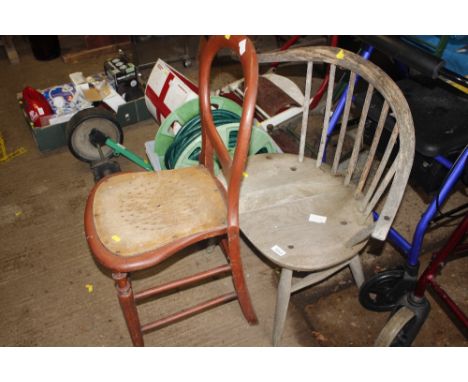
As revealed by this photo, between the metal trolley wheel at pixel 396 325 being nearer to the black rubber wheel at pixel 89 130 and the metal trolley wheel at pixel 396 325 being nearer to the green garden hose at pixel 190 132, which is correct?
the green garden hose at pixel 190 132

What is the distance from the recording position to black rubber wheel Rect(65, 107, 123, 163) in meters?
2.32

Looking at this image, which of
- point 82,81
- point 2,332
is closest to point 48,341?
point 2,332

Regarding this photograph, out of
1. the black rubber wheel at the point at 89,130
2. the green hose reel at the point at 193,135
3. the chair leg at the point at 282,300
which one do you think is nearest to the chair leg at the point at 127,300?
the chair leg at the point at 282,300

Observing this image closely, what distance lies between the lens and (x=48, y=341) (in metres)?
1.75

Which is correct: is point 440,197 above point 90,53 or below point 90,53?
above

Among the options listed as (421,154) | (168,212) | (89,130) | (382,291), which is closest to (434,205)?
(421,154)

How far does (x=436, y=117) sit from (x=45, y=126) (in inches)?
79.0

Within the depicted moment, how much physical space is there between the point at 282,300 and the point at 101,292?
0.84m

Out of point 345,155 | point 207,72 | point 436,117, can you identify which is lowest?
point 345,155

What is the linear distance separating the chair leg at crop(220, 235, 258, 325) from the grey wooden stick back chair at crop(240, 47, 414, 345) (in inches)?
2.6

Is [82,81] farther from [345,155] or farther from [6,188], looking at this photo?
[345,155]

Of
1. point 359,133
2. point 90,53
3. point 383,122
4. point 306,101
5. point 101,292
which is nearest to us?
point 383,122

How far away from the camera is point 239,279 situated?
1.56 meters

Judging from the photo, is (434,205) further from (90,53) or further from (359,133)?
(90,53)
